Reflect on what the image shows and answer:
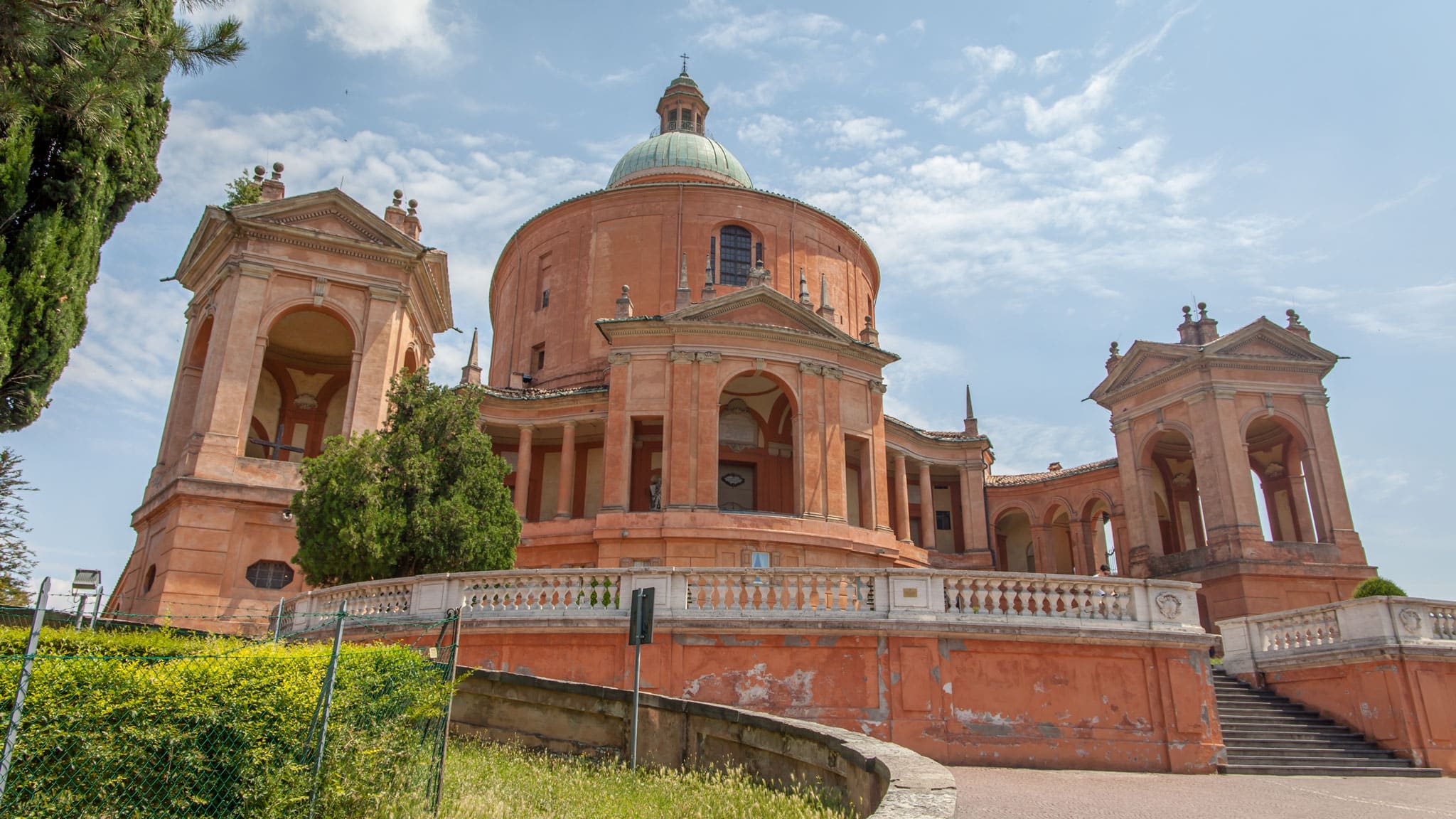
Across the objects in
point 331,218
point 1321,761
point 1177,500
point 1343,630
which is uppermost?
point 331,218

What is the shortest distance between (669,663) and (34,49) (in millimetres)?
9786

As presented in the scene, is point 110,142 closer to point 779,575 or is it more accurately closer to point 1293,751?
point 779,575

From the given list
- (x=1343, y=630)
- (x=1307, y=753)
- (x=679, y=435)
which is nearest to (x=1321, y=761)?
(x=1307, y=753)

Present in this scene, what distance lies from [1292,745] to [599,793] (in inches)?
451

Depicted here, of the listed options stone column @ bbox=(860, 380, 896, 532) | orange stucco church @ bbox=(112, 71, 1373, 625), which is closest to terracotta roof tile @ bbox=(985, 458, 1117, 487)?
orange stucco church @ bbox=(112, 71, 1373, 625)

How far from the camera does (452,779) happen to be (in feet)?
28.0

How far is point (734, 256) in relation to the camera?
33.9 m

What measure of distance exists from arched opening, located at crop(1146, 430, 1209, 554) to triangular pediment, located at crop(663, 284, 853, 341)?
15800 mm

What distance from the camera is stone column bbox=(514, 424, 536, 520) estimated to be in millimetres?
28844

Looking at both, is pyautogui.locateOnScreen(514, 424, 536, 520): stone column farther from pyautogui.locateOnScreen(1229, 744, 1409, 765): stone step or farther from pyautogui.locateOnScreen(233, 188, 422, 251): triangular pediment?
pyautogui.locateOnScreen(1229, 744, 1409, 765): stone step

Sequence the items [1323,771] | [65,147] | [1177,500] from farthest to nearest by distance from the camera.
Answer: [1177,500]
[1323,771]
[65,147]

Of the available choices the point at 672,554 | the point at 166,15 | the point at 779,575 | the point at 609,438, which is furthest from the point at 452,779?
the point at 609,438

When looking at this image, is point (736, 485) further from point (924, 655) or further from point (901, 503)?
point (924, 655)

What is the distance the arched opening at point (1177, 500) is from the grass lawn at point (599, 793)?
103 ft
